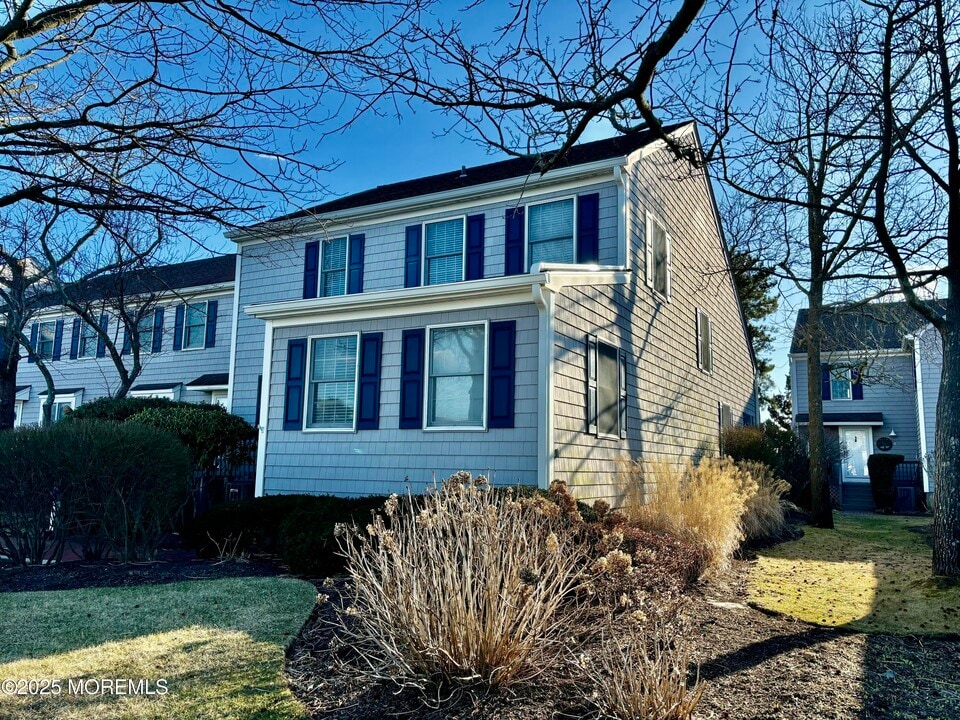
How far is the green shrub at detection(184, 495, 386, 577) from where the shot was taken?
7.78 meters

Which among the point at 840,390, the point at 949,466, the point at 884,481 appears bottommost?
the point at 884,481

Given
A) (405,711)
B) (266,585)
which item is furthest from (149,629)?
(405,711)

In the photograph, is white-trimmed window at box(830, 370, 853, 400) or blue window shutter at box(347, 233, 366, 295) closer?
blue window shutter at box(347, 233, 366, 295)

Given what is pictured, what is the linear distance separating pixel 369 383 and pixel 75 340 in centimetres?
1597

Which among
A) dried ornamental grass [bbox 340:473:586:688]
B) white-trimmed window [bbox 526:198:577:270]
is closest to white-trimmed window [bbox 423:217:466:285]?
white-trimmed window [bbox 526:198:577:270]

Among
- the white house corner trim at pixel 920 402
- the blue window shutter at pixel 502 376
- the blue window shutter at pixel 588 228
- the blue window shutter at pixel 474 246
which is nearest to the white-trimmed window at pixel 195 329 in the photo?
the blue window shutter at pixel 474 246

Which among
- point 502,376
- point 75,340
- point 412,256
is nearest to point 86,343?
point 75,340

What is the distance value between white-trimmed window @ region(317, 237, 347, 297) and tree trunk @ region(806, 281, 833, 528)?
9581 millimetres

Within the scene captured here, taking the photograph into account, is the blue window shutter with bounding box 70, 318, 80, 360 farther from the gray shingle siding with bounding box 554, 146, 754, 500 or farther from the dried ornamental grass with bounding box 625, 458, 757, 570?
the dried ornamental grass with bounding box 625, 458, 757, 570

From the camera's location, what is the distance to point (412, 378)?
34.0ft

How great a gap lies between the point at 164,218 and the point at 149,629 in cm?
316

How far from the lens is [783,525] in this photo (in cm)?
1205

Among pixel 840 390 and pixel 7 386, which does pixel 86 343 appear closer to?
pixel 7 386

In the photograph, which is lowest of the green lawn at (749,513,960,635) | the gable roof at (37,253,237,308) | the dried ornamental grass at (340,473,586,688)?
the green lawn at (749,513,960,635)
